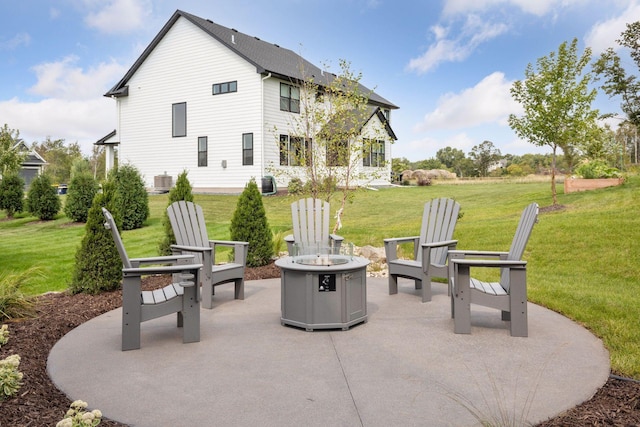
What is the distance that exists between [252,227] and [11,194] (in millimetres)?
13677

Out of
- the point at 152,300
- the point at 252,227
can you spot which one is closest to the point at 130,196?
Result: the point at 252,227

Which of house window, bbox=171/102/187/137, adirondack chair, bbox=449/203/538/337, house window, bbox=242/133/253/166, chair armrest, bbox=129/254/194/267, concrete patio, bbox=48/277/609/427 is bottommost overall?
concrete patio, bbox=48/277/609/427

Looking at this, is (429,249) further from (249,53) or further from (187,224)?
(249,53)

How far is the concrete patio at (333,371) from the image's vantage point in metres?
2.53

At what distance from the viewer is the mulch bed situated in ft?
Answer: 7.76

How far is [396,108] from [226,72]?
443 inches

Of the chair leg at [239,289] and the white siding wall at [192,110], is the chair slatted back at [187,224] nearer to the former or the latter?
the chair leg at [239,289]

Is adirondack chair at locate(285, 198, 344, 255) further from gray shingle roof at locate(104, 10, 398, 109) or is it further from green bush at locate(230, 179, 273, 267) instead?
gray shingle roof at locate(104, 10, 398, 109)

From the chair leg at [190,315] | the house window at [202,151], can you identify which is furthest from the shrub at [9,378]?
the house window at [202,151]

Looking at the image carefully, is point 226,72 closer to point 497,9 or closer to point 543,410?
point 497,9

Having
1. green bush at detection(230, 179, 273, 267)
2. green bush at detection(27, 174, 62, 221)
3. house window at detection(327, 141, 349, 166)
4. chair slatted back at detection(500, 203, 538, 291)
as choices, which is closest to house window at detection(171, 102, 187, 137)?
green bush at detection(27, 174, 62, 221)

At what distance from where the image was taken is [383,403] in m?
2.63

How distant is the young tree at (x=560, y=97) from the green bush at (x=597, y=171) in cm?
355

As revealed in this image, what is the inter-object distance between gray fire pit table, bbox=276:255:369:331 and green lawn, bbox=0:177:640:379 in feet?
6.46
